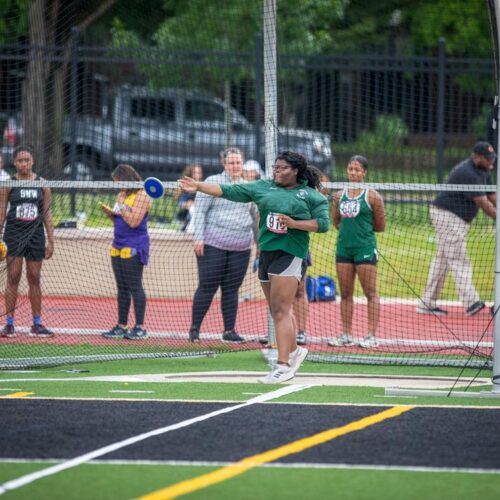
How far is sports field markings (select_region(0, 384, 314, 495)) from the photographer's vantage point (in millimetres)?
6301

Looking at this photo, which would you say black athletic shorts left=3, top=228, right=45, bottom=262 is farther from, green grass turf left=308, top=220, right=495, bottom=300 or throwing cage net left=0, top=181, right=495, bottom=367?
green grass turf left=308, top=220, right=495, bottom=300

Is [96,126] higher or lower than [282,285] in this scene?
higher

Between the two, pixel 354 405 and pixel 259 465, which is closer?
pixel 259 465

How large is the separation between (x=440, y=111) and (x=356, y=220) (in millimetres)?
5564

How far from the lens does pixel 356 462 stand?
6.79m

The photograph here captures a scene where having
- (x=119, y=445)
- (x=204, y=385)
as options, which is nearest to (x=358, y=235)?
(x=204, y=385)

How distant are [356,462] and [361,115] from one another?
15.6 m

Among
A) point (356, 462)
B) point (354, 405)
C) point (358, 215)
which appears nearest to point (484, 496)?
point (356, 462)

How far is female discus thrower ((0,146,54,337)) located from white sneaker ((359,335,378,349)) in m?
3.44

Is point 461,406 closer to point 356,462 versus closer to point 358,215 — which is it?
point 356,462

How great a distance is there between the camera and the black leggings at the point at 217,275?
40.2 ft

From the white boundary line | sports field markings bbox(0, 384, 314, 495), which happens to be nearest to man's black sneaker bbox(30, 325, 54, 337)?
sports field markings bbox(0, 384, 314, 495)

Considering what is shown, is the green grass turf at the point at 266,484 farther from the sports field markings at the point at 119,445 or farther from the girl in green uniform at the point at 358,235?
the girl in green uniform at the point at 358,235

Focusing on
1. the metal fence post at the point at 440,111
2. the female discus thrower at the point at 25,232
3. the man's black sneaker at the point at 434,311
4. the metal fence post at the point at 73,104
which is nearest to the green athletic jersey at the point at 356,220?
the man's black sneaker at the point at 434,311
